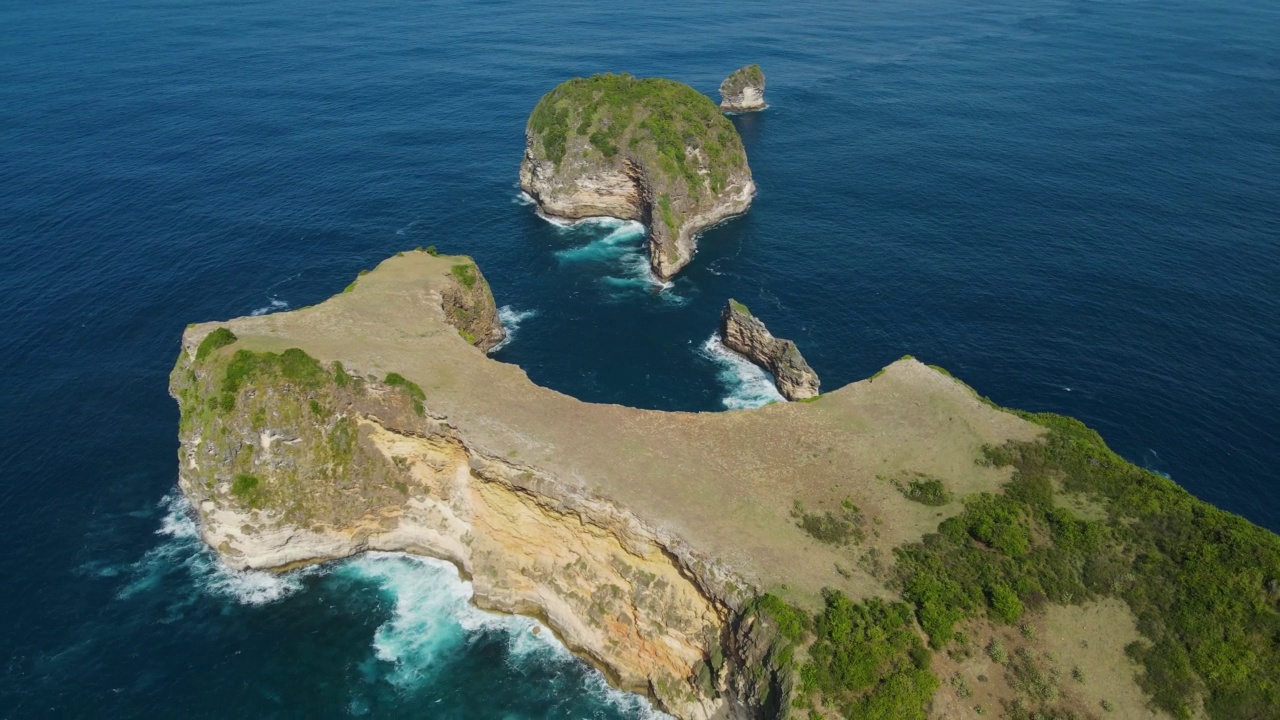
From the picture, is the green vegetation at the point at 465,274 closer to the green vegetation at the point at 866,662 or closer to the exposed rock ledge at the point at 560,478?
the exposed rock ledge at the point at 560,478

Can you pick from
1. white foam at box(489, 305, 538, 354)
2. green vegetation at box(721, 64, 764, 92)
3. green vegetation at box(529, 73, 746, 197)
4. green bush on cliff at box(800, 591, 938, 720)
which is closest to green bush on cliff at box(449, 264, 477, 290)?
white foam at box(489, 305, 538, 354)

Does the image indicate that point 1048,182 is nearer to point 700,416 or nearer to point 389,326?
point 700,416

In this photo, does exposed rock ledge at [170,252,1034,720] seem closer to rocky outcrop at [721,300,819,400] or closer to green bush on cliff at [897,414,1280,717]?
green bush on cliff at [897,414,1280,717]

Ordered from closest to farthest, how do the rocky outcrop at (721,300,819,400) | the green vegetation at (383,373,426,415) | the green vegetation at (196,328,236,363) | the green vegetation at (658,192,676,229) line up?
1. the green vegetation at (383,373,426,415)
2. the green vegetation at (196,328,236,363)
3. the rocky outcrop at (721,300,819,400)
4. the green vegetation at (658,192,676,229)

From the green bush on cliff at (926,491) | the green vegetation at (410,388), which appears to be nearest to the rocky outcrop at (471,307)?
the green vegetation at (410,388)

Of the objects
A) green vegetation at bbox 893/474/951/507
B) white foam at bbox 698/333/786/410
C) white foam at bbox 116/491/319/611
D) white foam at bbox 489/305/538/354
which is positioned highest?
green vegetation at bbox 893/474/951/507

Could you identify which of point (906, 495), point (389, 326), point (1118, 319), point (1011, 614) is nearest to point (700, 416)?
point (906, 495)
